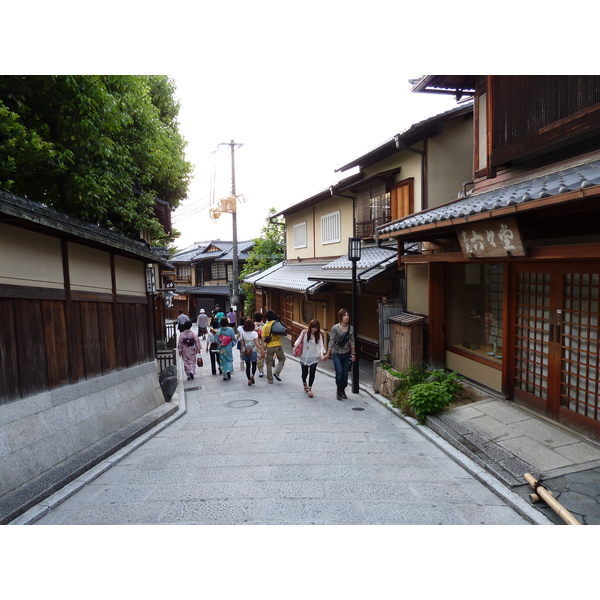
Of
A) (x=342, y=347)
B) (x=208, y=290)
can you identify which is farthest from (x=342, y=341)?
(x=208, y=290)

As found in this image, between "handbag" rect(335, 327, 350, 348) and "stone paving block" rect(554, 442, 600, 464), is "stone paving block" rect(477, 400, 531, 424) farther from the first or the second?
"handbag" rect(335, 327, 350, 348)

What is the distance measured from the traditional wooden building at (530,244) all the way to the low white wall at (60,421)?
6454 mm

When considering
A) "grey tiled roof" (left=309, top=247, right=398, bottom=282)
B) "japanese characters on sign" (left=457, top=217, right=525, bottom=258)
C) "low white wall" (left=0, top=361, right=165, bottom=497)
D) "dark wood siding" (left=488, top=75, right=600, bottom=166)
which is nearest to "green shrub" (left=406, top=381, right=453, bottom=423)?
"japanese characters on sign" (left=457, top=217, right=525, bottom=258)

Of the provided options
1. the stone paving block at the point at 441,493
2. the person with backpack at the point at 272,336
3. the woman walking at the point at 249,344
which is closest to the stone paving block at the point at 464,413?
the stone paving block at the point at 441,493

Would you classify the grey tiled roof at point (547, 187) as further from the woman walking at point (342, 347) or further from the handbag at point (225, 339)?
the handbag at point (225, 339)

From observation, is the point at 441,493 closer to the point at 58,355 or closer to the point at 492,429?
the point at 492,429

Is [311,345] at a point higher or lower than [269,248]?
lower

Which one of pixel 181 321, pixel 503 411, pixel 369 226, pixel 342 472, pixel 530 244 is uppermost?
pixel 369 226

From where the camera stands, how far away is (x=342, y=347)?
9.35 meters

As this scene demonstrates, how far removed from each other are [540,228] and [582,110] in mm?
1737

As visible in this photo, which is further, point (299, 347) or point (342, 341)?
point (299, 347)

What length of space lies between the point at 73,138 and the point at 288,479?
682 centimetres

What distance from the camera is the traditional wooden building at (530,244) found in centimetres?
572

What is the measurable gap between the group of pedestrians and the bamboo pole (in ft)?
15.6
